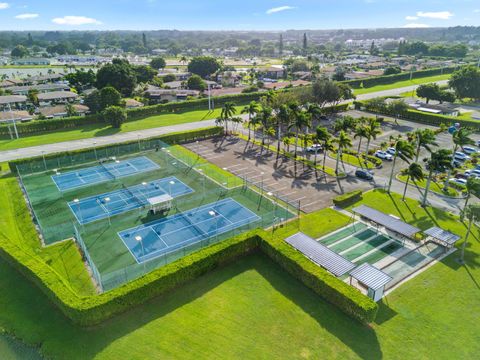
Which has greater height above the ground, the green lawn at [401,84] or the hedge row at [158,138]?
the green lawn at [401,84]

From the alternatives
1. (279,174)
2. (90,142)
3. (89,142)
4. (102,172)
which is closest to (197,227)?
(279,174)

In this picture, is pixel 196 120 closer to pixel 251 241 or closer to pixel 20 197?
pixel 20 197

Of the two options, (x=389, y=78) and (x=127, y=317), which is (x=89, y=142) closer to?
(x=127, y=317)

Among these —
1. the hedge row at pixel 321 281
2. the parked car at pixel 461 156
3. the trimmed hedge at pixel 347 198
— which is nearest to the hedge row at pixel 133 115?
the trimmed hedge at pixel 347 198

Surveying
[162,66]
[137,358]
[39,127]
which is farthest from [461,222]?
[162,66]

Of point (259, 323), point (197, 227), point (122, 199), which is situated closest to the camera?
point (259, 323)

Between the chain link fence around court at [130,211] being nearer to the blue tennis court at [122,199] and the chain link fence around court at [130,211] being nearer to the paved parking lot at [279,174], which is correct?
the blue tennis court at [122,199]
